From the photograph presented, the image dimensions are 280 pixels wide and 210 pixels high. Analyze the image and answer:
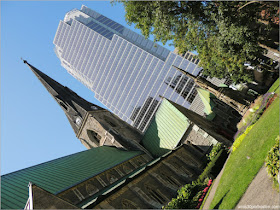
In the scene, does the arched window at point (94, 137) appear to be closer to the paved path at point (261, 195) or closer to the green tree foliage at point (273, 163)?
the paved path at point (261, 195)

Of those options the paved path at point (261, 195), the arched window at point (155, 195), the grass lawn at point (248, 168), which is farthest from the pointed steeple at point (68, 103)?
the paved path at point (261, 195)

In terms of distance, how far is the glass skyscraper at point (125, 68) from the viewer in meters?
73.4

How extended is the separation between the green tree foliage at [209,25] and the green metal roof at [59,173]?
15572mm

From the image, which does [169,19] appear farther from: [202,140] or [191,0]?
[202,140]

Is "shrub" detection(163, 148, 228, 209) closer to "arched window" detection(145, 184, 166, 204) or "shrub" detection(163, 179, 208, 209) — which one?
"shrub" detection(163, 179, 208, 209)

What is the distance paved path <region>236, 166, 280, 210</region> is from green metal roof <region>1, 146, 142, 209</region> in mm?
14110

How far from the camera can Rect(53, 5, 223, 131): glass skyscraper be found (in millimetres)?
73438

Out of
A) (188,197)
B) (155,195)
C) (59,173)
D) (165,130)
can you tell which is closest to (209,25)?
(188,197)

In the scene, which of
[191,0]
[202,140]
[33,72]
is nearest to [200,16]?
[191,0]

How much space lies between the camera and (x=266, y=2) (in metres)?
18.5

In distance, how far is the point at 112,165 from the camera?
26.5 m

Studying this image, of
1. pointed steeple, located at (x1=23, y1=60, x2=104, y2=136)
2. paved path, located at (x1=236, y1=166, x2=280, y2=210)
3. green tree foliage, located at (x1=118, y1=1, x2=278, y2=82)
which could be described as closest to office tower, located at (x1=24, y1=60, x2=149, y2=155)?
pointed steeple, located at (x1=23, y1=60, x2=104, y2=136)

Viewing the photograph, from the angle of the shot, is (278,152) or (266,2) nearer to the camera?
(278,152)

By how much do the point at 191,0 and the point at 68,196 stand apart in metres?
20.6
